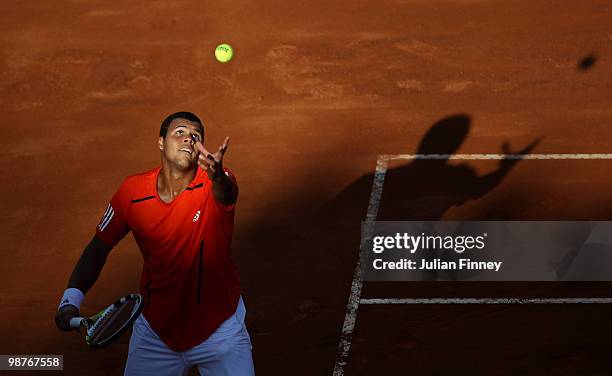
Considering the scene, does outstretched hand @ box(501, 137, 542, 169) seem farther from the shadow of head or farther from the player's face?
the player's face

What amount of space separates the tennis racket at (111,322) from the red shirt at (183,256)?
0.41 meters

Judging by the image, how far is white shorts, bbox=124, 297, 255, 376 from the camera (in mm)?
8062

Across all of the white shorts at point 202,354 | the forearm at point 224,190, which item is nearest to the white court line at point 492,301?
the white shorts at point 202,354

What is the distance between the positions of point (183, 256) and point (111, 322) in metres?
0.68

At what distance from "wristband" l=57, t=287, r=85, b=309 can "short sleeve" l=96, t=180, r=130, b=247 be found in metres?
0.43

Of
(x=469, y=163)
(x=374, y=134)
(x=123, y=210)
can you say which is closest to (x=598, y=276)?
(x=469, y=163)

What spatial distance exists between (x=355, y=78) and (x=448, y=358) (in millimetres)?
5500

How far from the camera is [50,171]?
14094 millimetres

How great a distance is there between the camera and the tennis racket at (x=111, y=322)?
750cm

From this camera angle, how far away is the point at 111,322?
7.62 metres

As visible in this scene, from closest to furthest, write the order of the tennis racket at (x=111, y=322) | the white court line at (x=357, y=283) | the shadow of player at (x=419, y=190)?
the tennis racket at (x=111, y=322) < the white court line at (x=357, y=283) < the shadow of player at (x=419, y=190)

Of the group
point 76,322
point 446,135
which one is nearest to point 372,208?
point 446,135

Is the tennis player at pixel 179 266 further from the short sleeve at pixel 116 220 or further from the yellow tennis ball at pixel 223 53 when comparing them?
the yellow tennis ball at pixel 223 53

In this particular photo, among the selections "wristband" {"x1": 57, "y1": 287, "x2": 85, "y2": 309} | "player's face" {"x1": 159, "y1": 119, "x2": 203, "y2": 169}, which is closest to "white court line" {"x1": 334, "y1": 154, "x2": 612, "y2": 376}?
"wristband" {"x1": 57, "y1": 287, "x2": 85, "y2": 309}
